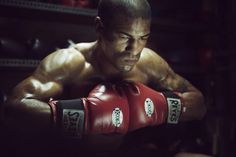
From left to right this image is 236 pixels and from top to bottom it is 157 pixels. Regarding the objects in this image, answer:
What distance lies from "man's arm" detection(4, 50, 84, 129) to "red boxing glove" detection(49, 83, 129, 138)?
0.05m

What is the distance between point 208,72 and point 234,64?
0.25 metres

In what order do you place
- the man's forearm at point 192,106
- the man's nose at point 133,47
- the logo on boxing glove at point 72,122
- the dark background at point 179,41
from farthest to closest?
the dark background at point 179,41 < the man's forearm at point 192,106 < the man's nose at point 133,47 < the logo on boxing glove at point 72,122

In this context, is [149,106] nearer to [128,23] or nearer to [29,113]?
[128,23]

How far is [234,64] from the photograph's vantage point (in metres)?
2.36

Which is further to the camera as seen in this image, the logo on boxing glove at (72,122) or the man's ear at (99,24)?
the man's ear at (99,24)

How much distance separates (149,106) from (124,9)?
1.14 feet

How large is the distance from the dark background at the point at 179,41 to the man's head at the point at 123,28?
2.42 feet

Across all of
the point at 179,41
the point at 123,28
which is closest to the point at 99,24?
the point at 123,28

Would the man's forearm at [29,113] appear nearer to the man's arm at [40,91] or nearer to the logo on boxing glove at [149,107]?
the man's arm at [40,91]

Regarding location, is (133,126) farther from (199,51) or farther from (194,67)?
(199,51)

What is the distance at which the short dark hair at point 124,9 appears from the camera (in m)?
1.14

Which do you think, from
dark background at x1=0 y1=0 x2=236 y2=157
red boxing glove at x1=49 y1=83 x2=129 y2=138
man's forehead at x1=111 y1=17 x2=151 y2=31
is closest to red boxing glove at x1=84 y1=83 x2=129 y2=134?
red boxing glove at x1=49 y1=83 x2=129 y2=138

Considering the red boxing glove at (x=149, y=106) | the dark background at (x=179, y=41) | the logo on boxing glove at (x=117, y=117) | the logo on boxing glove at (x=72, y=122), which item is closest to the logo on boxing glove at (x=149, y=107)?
the red boxing glove at (x=149, y=106)

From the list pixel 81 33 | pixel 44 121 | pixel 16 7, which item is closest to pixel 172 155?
pixel 44 121
